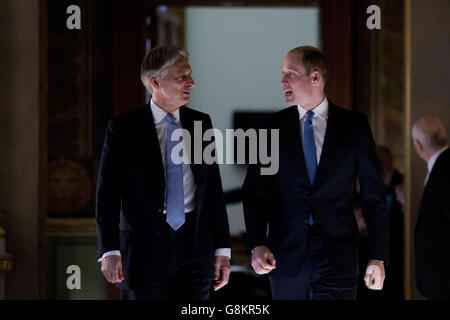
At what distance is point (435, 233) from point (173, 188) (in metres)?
1.43

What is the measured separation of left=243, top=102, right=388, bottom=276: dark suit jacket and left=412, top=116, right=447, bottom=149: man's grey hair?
2.45 feet

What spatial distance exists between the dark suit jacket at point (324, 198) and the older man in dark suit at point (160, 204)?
0.20 m

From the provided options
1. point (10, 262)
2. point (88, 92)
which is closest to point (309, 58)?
point (10, 262)

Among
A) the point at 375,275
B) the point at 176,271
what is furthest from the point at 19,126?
the point at 375,275

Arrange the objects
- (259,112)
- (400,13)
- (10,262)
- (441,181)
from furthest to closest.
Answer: (259,112), (400,13), (10,262), (441,181)

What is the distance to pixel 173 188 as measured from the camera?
3.57 m

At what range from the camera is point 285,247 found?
357cm

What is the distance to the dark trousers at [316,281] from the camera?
350 centimetres

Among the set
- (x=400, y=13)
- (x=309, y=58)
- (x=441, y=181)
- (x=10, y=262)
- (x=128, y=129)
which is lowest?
(x=10, y=262)

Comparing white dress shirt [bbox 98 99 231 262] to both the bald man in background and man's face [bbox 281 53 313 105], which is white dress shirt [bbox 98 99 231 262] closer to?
man's face [bbox 281 53 313 105]

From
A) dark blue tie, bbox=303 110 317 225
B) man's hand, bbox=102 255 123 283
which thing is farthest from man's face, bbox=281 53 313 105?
man's hand, bbox=102 255 123 283

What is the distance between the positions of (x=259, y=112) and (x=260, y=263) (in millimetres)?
6339

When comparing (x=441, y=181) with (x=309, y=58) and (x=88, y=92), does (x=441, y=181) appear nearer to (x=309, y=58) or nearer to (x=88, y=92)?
(x=309, y=58)

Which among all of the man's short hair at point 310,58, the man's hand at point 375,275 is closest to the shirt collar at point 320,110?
the man's short hair at point 310,58
